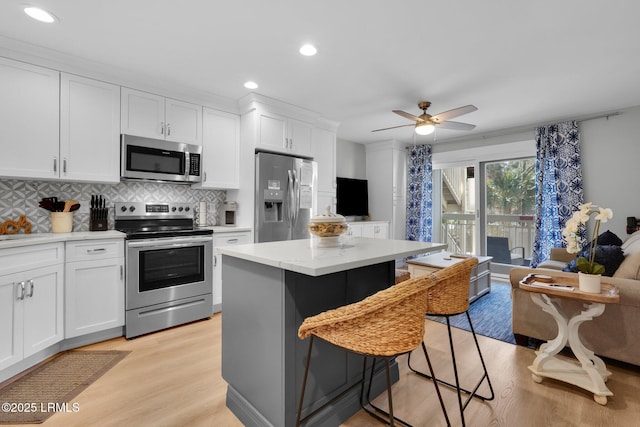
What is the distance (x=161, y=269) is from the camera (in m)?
2.92

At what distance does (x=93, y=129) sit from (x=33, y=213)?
920mm

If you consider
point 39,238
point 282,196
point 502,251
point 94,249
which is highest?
point 282,196

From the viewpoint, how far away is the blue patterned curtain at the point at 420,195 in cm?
577

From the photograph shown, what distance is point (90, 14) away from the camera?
208cm

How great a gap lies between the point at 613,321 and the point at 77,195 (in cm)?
462

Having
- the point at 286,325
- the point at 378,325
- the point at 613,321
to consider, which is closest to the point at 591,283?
the point at 613,321

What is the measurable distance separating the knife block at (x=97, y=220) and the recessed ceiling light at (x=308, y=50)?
2412 millimetres

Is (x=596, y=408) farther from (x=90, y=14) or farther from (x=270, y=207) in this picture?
(x=90, y=14)

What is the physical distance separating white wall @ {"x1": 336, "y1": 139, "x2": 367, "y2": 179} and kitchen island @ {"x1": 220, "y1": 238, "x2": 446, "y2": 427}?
3978mm

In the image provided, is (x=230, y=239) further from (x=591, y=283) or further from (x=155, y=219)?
(x=591, y=283)

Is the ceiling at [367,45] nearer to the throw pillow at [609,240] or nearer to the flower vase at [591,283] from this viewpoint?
the throw pillow at [609,240]

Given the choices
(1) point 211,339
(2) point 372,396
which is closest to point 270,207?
(1) point 211,339

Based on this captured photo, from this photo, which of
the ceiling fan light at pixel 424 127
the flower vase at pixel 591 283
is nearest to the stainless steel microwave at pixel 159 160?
the ceiling fan light at pixel 424 127

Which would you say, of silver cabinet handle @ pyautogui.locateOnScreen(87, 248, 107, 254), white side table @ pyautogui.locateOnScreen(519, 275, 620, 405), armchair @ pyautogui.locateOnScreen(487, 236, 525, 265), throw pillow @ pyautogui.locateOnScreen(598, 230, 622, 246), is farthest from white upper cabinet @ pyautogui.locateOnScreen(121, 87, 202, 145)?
armchair @ pyautogui.locateOnScreen(487, 236, 525, 265)
